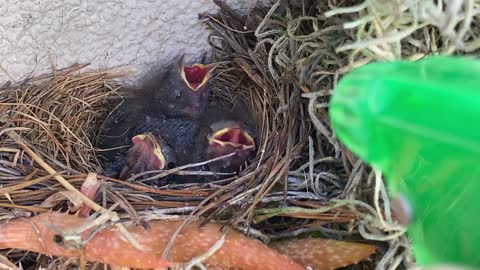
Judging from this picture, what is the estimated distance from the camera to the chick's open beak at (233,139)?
4.59 feet

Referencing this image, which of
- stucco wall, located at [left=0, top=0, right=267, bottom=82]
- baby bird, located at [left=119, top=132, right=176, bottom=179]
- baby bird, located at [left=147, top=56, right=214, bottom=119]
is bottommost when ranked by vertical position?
baby bird, located at [left=119, top=132, right=176, bottom=179]

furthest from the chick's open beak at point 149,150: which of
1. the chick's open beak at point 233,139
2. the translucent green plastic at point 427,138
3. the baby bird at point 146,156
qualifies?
the translucent green plastic at point 427,138

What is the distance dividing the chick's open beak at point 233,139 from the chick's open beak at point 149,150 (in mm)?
106

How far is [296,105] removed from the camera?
134cm

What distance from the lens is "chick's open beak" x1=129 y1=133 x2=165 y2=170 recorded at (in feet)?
4.61

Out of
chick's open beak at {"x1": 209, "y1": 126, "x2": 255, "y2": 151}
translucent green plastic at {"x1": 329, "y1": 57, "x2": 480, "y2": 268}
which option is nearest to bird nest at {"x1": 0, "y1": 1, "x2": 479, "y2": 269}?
chick's open beak at {"x1": 209, "y1": 126, "x2": 255, "y2": 151}

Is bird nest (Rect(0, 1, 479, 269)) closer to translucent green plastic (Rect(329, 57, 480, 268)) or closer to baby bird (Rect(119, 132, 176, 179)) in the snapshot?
baby bird (Rect(119, 132, 176, 179))

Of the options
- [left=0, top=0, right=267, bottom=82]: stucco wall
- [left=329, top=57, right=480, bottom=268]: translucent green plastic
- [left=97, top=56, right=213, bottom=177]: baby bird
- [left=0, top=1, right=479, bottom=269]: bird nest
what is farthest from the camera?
[left=97, top=56, right=213, bottom=177]: baby bird

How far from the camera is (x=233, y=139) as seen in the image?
142 centimetres

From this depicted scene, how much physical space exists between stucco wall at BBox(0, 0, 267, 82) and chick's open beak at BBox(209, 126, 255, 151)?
0.76ft

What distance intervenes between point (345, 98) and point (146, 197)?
59 centimetres

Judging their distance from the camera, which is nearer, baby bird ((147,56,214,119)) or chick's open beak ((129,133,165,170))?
chick's open beak ((129,133,165,170))

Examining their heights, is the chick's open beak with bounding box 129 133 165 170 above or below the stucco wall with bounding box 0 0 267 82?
below

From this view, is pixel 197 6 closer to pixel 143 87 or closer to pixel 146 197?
pixel 143 87
